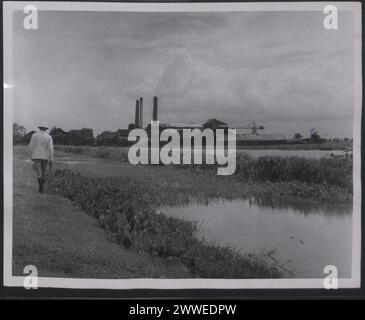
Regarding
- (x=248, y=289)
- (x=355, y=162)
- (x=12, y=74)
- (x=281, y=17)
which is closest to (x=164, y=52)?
(x=281, y=17)

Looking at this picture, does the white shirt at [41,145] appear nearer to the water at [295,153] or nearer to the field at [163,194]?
the field at [163,194]

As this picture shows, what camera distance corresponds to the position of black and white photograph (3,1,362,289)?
2084 millimetres

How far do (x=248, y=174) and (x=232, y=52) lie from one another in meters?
0.56

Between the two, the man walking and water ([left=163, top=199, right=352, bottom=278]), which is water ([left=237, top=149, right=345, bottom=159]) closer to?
water ([left=163, top=199, right=352, bottom=278])

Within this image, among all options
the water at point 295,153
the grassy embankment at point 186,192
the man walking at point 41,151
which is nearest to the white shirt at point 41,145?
the man walking at point 41,151

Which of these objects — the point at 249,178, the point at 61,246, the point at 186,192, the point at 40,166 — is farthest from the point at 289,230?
the point at 40,166

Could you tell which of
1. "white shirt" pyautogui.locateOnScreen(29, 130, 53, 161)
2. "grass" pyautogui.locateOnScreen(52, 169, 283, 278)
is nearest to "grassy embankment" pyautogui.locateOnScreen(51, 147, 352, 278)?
"grass" pyautogui.locateOnScreen(52, 169, 283, 278)

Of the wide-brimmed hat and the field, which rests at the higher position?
the wide-brimmed hat

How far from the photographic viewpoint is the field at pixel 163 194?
2.09 metres

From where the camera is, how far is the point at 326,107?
210 cm

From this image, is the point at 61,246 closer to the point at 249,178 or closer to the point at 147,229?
the point at 147,229

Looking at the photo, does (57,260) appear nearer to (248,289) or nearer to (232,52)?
(248,289)

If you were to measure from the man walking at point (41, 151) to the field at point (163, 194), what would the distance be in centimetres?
4

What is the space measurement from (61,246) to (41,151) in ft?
1.44
